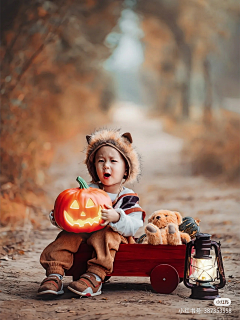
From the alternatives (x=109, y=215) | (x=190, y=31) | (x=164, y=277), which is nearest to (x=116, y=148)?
(x=109, y=215)

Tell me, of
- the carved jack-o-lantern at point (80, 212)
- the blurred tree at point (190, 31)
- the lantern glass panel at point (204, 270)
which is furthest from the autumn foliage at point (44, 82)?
the lantern glass panel at point (204, 270)

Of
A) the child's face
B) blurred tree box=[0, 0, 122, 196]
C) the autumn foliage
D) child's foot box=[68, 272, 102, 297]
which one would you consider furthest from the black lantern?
blurred tree box=[0, 0, 122, 196]

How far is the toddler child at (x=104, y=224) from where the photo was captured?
2227 millimetres

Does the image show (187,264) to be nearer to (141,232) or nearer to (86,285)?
(86,285)

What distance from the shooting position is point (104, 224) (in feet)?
7.48

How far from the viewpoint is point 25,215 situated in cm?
545

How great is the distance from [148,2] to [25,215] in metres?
4.28

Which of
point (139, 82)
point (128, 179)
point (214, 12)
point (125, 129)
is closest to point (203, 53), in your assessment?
point (214, 12)

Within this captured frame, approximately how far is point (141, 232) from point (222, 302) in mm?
3070

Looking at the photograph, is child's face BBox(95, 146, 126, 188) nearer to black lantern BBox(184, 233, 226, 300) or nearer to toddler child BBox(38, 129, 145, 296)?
toddler child BBox(38, 129, 145, 296)

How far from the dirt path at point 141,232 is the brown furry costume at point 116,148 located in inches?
27.7

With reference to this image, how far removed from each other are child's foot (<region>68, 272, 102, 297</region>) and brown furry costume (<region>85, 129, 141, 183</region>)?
665 millimetres

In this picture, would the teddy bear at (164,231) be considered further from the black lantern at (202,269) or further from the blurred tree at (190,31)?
the blurred tree at (190,31)

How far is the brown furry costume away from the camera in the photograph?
257 centimetres
